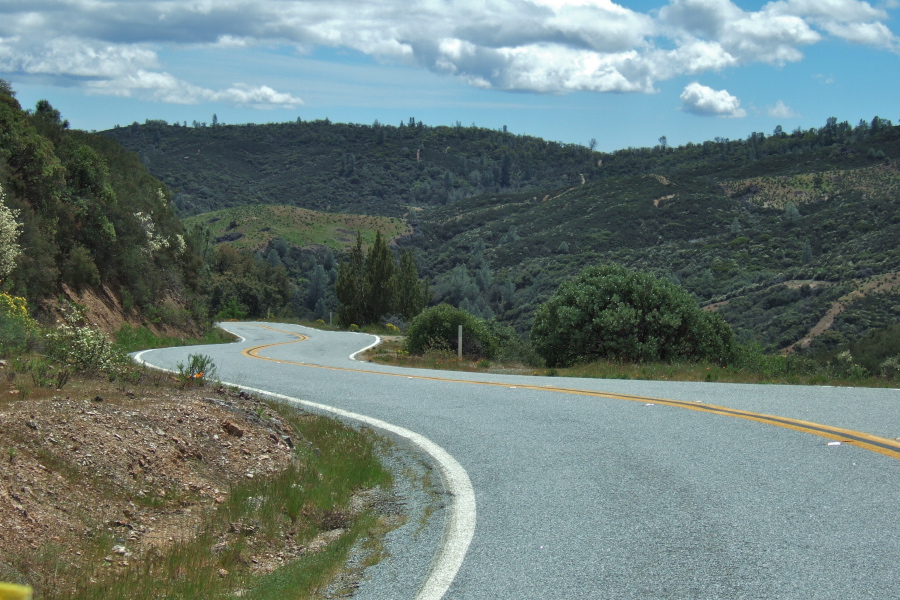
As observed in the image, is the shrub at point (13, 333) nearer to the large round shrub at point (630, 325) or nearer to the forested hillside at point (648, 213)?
the large round shrub at point (630, 325)

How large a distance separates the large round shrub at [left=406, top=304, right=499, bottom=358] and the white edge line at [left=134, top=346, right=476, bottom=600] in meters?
16.6

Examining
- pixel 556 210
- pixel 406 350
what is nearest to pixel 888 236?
pixel 406 350

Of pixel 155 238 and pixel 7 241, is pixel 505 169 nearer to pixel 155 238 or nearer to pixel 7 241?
pixel 155 238

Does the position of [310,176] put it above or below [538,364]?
above

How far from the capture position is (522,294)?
71.0m

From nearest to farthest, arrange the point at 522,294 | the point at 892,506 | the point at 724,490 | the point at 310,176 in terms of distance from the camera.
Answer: the point at 892,506 < the point at 724,490 < the point at 522,294 < the point at 310,176

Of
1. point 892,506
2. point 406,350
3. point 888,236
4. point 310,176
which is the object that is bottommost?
point 406,350

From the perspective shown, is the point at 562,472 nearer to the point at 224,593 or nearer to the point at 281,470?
the point at 281,470

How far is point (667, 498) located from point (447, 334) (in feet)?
70.7

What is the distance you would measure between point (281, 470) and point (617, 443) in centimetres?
322

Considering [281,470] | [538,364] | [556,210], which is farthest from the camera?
[556,210]

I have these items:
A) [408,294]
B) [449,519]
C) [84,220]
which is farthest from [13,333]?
[408,294]

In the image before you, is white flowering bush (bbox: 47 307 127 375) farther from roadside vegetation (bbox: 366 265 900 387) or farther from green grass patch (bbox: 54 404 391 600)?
roadside vegetation (bbox: 366 265 900 387)

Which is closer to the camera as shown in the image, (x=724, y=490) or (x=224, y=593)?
(x=224, y=593)
